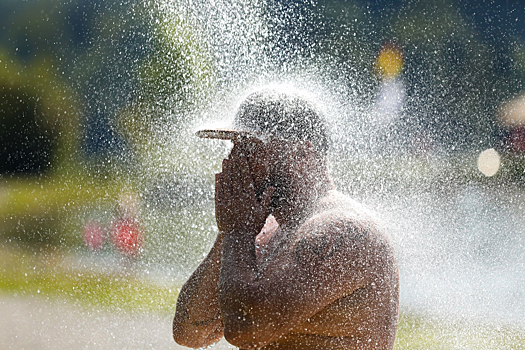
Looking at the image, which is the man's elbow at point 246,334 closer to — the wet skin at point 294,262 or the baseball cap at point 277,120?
the wet skin at point 294,262

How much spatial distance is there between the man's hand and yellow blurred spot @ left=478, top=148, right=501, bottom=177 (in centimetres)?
850

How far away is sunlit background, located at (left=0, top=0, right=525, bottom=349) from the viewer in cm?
624

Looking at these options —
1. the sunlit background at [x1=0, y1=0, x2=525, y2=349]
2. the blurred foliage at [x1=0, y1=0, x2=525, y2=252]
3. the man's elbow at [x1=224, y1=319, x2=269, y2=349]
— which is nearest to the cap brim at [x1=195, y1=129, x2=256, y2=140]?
the man's elbow at [x1=224, y1=319, x2=269, y2=349]

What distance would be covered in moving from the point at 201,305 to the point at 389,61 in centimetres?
869

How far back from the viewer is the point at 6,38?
1589 cm

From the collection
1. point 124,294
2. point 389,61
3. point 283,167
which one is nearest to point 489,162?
point 389,61

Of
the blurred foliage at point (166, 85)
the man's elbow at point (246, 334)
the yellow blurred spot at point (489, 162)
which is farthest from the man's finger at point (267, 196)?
the yellow blurred spot at point (489, 162)

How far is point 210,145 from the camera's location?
5.68 meters

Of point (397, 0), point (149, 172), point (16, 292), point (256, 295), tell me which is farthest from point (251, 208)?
point (397, 0)

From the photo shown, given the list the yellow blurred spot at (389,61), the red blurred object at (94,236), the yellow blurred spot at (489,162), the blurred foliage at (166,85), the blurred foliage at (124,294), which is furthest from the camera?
the red blurred object at (94,236)

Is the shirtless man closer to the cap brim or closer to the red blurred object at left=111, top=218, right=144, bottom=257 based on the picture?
the cap brim

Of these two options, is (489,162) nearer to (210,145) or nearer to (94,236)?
(210,145)

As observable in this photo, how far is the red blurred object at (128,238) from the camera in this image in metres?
9.53

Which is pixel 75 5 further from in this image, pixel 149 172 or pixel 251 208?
pixel 251 208
